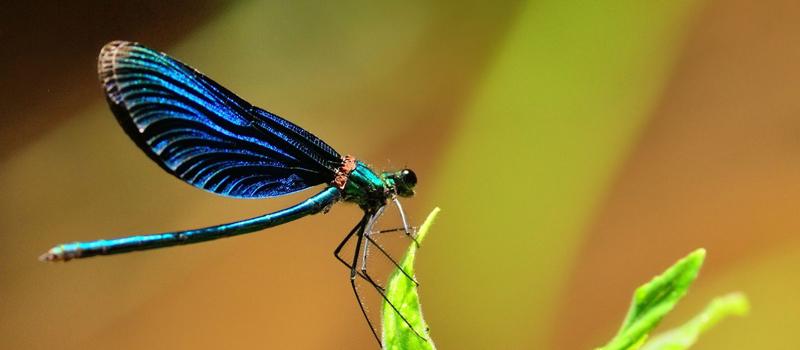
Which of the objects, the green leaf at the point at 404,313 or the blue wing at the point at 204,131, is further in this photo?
the blue wing at the point at 204,131

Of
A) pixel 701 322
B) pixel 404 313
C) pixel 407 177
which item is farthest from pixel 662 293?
pixel 407 177

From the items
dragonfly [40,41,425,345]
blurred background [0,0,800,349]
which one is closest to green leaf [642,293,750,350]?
dragonfly [40,41,425,345]

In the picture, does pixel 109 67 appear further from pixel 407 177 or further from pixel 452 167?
pixel 452 167

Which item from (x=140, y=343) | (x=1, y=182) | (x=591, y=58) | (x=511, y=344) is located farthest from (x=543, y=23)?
(x=1, y=182)

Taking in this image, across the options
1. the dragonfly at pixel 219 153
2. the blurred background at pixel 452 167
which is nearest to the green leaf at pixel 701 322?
the dragonfly at pixel 219 153

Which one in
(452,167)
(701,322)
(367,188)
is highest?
(452,167)

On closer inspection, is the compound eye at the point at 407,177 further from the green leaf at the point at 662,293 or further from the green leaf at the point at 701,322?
the green leaf at the point at 701,322

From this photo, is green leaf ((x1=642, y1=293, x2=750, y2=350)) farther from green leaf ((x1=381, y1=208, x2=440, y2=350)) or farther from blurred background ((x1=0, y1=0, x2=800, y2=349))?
blurred background ((x1=0, y1=0, x2=800, y2=349))
